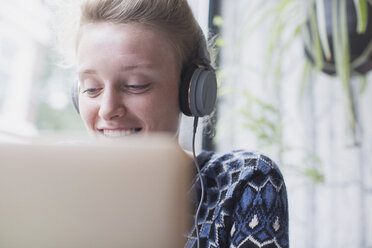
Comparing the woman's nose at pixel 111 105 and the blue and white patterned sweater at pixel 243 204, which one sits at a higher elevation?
the woman's nose at pixel 111 105

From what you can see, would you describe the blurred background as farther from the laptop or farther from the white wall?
the laptop

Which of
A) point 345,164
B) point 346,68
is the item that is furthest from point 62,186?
point 345,164

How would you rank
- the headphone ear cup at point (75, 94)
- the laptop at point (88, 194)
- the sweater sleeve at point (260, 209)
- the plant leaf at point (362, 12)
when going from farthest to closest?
the plant leaf at point (362, 12)
the headphone ear cup at point (75, 94)
the sweater sleeve at point (260, 209)
the laptop at point (88, 194)

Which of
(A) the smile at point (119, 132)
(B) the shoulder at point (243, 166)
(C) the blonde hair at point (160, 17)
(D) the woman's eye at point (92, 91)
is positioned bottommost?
(B) the shoulder at point (243, 166)

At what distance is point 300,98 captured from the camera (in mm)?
1408

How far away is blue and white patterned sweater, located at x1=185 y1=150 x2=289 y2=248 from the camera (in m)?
0.77

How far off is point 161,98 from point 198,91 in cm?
8

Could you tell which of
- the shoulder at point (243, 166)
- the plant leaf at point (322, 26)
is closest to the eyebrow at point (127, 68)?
the shoulder at point (243, 166)

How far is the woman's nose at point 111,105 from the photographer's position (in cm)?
78

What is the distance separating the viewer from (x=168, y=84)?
0.87 metres

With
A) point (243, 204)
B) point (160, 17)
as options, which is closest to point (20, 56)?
point (160, 17)

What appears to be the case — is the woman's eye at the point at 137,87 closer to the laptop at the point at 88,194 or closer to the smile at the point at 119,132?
the smile at the point at 119,132

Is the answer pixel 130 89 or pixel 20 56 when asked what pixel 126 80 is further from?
pixel 20 56

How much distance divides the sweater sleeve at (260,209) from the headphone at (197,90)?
6.2 inches
